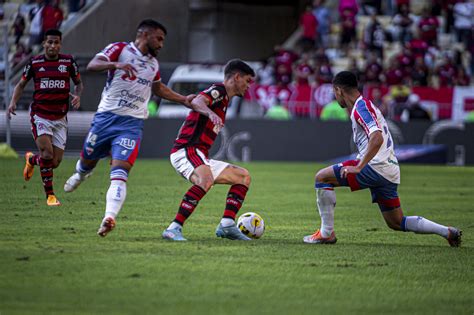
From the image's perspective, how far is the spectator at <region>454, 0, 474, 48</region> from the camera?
33.8m

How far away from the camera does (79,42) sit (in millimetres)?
31438

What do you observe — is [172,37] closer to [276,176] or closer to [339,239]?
[276,176]

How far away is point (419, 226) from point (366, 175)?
0.77 metres

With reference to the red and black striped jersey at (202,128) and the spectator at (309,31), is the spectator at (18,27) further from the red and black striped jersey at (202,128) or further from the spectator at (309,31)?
the red and black striped jersey at (202,128)

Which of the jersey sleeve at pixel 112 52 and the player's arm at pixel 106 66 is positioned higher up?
the jersey sleeve at pixel 112 52

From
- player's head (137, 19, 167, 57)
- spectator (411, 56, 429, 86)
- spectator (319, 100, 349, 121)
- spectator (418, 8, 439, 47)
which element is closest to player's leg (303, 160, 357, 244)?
player's head (137, 19, 167, 57)

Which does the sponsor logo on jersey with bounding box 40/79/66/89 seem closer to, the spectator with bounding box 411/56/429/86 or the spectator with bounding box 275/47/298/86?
the spectator with bounding box 275/47/298/86

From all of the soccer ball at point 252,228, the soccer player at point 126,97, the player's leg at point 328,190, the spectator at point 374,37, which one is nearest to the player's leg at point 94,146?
the soccer player at point 126,97

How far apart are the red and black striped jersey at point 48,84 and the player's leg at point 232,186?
4.07 m

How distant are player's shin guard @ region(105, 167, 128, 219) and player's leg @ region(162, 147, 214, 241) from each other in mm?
537

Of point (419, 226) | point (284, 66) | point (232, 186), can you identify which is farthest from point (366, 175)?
point (284, 66)

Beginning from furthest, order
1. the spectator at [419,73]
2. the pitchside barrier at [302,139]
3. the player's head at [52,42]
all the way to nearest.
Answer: the spectator at [419,73] → the pitchside barrier at [302,139] → the player's head at [52,42]

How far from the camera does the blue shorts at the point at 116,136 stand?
10.5 m

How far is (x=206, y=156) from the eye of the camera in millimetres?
10336
